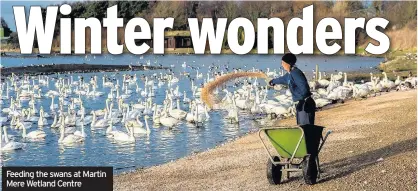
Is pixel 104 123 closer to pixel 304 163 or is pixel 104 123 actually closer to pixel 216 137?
pixel 216 137

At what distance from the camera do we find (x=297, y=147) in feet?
24.8

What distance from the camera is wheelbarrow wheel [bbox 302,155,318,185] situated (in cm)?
762

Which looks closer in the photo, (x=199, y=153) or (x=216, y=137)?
(x=199, y=153)

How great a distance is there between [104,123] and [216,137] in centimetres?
354

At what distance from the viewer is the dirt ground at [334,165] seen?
798cm

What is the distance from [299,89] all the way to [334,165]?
72.3 inches

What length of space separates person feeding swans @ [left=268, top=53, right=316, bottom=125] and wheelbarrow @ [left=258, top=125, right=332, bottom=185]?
179mm

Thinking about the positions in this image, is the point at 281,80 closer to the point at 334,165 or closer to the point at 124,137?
the point at 334,165

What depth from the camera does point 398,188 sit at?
24.7 feet

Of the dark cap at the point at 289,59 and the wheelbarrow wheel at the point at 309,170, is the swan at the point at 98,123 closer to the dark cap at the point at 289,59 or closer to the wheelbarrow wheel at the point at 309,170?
the wheelbarrow wheel at the point at 309,170

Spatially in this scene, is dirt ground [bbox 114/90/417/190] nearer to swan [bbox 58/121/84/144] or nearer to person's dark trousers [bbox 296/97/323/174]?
person's dark trousers [bbox 296/97/323/174]

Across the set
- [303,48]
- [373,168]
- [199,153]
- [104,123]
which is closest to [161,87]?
[104,123]

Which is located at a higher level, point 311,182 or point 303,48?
point 303,48

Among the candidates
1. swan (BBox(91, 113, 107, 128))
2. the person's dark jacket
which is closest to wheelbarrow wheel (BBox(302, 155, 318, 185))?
the person's dark jacket
